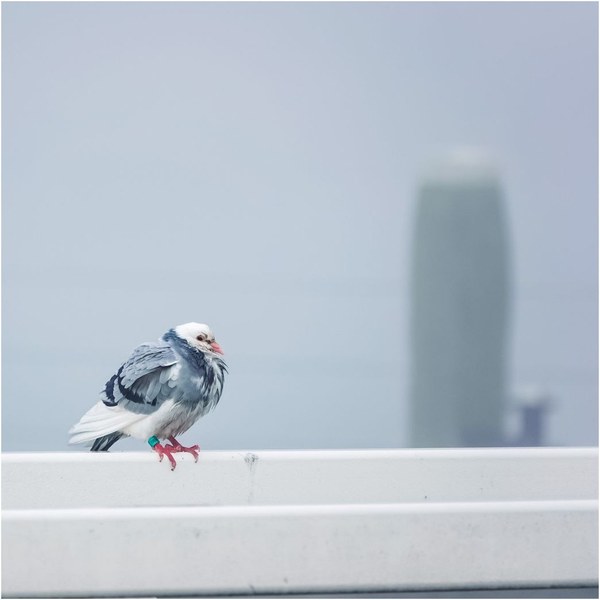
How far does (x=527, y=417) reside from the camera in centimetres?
860

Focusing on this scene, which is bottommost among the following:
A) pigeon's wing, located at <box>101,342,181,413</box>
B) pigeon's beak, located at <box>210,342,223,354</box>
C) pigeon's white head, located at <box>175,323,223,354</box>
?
pigeon's wing, located at <box>101,342,181,413</box>

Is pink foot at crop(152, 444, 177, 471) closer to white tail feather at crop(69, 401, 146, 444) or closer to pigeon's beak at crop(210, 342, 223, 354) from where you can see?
white tail feather at crop(69, 401, 146, 444)

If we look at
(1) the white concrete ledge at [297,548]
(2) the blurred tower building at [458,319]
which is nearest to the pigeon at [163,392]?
(1) the white concrete ledge at [297,548]

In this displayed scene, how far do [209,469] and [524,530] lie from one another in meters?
0.61

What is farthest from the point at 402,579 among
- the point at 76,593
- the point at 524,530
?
the point at 76,593

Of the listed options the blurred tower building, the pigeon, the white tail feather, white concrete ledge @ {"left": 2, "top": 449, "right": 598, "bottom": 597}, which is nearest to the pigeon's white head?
the pigeon

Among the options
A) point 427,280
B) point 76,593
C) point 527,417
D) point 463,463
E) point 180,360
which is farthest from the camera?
point 427,280

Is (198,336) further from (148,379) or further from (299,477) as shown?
(299,477)

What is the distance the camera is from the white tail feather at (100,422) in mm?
1762

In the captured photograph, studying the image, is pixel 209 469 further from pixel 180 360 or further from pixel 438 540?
pixel 438 540

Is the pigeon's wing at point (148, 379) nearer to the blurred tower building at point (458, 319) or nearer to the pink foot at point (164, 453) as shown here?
the pink foot at point (164, 453)

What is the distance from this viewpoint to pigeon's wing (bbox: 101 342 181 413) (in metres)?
1.72

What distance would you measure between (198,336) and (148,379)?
12cm

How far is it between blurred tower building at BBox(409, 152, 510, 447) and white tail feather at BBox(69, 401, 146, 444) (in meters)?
10.2
